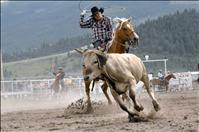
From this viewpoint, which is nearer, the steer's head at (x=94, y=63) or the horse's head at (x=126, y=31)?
the steer's head at (x=94, y=63)

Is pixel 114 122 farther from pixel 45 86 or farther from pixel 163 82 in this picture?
pixel 45 86

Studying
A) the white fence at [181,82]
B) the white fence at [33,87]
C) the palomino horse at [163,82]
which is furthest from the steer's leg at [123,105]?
the white fence at [33,87]

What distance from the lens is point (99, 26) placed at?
14.3 meters

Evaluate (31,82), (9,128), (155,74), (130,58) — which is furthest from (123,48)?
(31,82)

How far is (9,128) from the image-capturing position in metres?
13.0

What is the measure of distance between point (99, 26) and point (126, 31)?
94 cm

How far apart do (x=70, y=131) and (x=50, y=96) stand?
19911mm

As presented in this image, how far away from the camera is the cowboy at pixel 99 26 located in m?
14.3

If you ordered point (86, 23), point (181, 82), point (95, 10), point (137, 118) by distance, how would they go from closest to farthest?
point (137, 118) → point (95, 10) → point (86, 23) → point (181, 82)

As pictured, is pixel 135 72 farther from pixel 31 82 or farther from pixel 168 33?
pixel 168 33

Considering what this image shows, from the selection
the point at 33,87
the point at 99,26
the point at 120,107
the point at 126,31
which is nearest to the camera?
the point at 120,107

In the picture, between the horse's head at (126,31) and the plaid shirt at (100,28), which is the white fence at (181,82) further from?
the horse's head at (126,31)

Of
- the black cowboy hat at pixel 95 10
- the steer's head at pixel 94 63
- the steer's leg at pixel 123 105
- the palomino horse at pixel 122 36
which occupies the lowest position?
the steer's leg at pixel 123 105

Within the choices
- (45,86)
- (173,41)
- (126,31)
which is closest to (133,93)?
(126,31)
